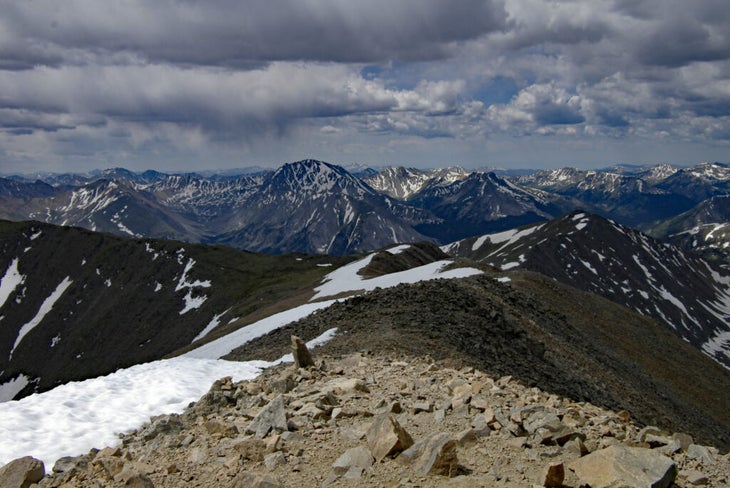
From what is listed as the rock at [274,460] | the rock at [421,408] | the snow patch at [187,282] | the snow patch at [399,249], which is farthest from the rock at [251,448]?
the snow patch at [187,282]

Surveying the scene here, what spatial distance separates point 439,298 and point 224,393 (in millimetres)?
20715

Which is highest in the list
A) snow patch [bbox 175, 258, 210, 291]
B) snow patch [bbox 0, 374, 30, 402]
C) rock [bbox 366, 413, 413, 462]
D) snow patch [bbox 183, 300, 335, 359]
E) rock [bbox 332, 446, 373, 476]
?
rock [bbox 366, 413, 413, 462]

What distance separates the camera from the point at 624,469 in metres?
9.16

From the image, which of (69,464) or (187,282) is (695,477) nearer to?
(69,464)

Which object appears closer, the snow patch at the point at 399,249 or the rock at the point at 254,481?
the rock at the point at 254,481

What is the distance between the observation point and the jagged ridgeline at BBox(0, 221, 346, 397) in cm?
12820

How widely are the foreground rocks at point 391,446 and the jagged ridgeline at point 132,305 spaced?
304ft

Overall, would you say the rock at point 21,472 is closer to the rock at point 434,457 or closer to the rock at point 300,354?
the rock at point 300,354

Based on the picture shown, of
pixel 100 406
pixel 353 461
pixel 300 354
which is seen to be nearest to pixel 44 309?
pixel 100 406

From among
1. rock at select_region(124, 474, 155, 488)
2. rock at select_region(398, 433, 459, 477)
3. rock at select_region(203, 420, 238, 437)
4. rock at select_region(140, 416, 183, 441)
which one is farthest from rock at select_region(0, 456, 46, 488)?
rock at select_region(398, 433, 459, 477)

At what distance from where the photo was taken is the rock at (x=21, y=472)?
12.0m

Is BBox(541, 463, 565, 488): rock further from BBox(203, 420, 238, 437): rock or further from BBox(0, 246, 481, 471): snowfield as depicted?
BBox(0, 246, 481, 471): snowfield

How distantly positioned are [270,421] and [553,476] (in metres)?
6.64

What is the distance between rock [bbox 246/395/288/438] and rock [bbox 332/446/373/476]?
2.23 meters
